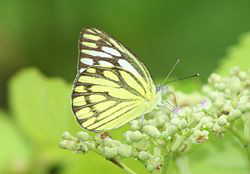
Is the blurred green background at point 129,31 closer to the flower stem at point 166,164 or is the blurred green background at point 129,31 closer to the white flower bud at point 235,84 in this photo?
the white flower bud at point 235,84

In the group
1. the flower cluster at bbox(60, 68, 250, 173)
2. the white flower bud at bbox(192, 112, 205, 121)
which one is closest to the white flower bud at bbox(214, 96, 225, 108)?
the flower cluster at bbox(60, 68, 250, 173)

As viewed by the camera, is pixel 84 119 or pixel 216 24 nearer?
pixel 84 119

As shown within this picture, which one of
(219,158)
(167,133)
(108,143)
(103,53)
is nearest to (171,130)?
(167,133)

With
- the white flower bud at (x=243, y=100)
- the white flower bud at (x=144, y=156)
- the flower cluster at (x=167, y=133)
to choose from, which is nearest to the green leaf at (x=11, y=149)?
the flower cluster at (x=167, y=133)

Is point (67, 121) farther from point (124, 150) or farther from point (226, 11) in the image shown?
point (226, 11)

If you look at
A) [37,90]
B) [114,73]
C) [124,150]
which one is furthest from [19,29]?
[124,150]

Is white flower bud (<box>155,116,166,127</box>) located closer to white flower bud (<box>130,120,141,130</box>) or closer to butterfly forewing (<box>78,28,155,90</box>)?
white flower bud (<box>130,120,141,130</box>)

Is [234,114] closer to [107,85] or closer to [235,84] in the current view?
[235,84]
